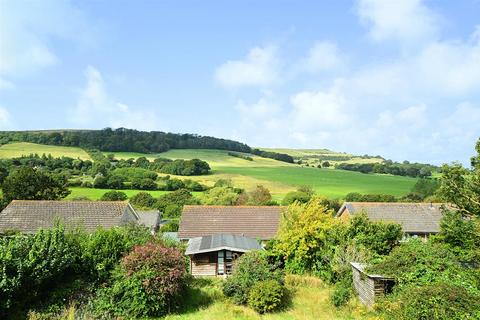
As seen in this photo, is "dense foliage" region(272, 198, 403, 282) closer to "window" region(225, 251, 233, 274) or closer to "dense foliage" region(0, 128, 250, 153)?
"window" region(225, 251, 233, 274)

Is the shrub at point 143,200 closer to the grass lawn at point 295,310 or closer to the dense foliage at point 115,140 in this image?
the grass lawn at point 295,310

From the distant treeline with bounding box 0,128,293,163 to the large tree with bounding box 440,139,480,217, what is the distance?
305ft

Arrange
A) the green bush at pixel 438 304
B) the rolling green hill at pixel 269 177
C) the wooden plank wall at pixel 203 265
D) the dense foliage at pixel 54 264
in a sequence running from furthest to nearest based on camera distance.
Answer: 1. the rolling green hill at pixel 269 177
2. the wooden plank wall at pixel 203 265
3. the dense foliage at pixel 54 264
4. the green bush at pixel 438 304

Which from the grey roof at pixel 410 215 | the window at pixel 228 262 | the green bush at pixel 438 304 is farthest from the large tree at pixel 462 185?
the grey roof at pixel 410 215

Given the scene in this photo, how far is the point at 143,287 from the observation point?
57.6 feet

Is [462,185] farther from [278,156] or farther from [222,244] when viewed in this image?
[278,156]

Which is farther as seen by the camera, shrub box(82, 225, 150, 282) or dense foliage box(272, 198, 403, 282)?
dense foliage box(272, 198, 403, 282)

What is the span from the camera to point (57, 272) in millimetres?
17484

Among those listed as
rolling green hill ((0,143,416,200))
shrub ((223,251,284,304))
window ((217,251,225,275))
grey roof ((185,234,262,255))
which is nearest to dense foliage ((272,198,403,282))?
grey roof ((185,234,262,255))

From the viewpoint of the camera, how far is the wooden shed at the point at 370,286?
17.1 metres

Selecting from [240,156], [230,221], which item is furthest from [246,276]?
[240,156]

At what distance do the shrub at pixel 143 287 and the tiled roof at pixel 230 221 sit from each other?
47.2 feet

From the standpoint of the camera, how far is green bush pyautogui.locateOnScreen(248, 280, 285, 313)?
1827cm

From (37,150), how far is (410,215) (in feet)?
269
